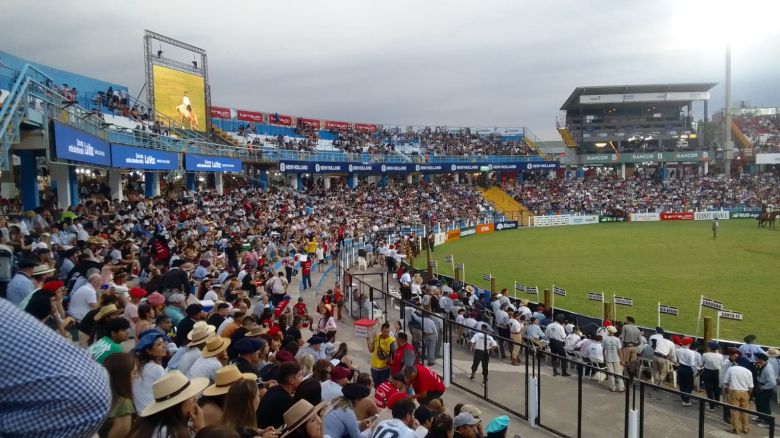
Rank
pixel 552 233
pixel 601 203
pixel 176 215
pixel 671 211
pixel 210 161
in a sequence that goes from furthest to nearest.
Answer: pixel 601 203
pixel 671 211
pixel 552 233
pixel 210 161
pixel 176 215

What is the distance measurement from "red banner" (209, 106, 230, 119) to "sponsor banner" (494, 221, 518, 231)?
26.9 meters

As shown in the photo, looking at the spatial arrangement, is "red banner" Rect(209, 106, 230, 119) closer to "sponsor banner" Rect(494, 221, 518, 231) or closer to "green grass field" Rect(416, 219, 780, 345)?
"green grass field" Rect(416, 219, 780, 345)

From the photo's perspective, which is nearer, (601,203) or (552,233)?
(552,233)

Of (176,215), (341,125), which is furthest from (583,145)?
(176,215)

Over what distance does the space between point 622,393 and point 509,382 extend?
7.93ft

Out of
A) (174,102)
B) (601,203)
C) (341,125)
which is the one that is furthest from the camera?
(341,125)

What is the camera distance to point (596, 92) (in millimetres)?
69625

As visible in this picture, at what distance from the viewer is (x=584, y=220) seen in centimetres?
5184


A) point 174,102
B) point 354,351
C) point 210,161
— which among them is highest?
point 174,102

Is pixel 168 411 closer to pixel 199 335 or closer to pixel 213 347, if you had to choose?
pixel 213 347

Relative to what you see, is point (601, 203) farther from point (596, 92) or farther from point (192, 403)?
point (192, 403)

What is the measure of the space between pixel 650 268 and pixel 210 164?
933 inches

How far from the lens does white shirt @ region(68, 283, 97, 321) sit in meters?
8.12

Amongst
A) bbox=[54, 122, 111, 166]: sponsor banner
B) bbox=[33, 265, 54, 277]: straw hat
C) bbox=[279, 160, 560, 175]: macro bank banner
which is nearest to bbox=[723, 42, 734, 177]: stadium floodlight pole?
bbox=[279, 160, 560, 175]: macro bank banner
